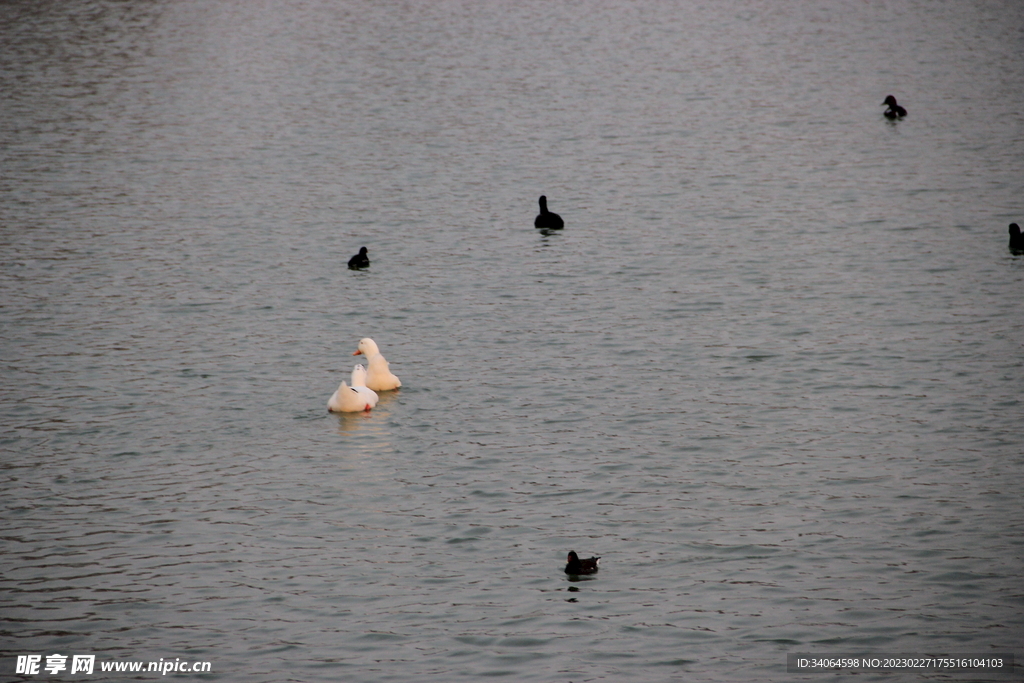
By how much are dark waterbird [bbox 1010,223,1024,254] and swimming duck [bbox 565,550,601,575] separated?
1630 centimetres

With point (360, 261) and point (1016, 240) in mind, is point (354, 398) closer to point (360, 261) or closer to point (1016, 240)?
point (360, 261)

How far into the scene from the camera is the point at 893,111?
3828cm

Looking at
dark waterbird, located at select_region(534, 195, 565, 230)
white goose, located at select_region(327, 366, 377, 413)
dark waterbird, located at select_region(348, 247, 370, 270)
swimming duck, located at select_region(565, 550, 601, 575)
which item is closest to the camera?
swimming duck, located at select_region(565, 550, 601, 575)

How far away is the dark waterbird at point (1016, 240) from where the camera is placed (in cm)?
2559

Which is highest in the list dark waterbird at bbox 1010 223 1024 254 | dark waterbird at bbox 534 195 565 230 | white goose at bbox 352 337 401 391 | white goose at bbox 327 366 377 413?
dark waterbird at bbox 534 195 565 230

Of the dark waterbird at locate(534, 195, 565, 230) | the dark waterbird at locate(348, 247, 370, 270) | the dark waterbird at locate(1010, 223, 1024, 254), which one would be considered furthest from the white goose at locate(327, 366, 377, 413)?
the dark waterbird at locate(1010, 223, 1024, 254)

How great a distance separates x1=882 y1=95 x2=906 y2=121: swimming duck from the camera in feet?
125

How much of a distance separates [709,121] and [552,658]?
100ft

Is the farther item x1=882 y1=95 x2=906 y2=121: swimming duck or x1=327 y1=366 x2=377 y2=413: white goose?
x1=882 y1=95 x2=906 y2=121: swimming duck

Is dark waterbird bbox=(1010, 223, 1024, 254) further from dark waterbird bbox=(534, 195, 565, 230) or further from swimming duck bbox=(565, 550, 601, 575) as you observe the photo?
swimming duck bbox=(565, 550, 601, 575)

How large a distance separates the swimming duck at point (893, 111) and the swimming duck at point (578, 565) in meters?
28.8

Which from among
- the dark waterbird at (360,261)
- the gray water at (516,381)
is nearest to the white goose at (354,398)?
the gray water at (516,381)

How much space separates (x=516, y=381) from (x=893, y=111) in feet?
77.3

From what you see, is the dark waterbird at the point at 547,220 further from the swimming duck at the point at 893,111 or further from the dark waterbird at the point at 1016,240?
the swimming duck at the point at 893,111
